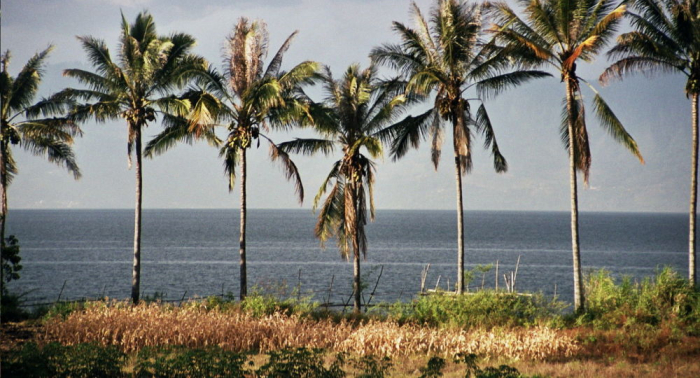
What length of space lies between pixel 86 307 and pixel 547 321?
14026 mm

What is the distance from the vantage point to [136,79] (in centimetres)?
2392

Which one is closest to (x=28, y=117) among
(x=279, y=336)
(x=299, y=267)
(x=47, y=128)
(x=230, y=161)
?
(x=47, y=128)

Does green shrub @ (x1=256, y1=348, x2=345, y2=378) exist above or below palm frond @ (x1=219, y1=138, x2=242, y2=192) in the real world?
below

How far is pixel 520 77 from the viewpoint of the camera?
23.5 metres

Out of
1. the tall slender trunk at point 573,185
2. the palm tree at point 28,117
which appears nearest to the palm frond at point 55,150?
the palm tree at point 28,117

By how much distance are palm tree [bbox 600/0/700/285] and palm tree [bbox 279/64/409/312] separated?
903 cm

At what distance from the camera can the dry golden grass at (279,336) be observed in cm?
1514

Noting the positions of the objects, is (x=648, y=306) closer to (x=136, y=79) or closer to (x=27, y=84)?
(x=136, y=79)

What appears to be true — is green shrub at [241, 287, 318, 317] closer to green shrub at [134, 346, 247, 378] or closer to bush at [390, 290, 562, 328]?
bush at [390, 290, 562, 328]

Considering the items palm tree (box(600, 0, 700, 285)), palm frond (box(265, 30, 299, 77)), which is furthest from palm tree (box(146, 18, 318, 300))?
palm tree (box(600, 0, 700, 285))

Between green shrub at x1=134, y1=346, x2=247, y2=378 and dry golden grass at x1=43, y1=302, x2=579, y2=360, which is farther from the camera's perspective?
dry golden grass at x1=43, y1=302, x2=579, y2=360

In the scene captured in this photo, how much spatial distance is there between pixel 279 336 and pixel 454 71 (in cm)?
1220

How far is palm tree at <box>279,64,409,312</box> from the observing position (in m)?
24.8

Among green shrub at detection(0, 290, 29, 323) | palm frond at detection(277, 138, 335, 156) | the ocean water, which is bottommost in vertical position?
the ocean water
